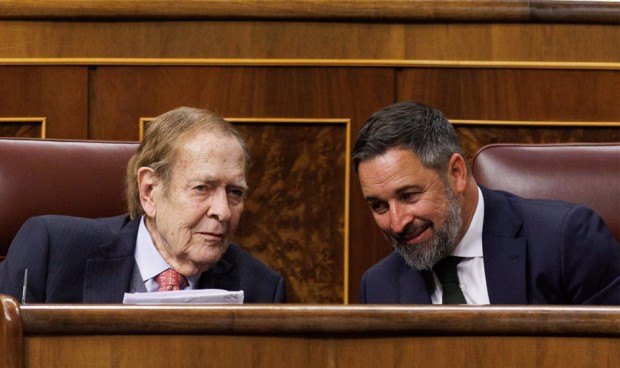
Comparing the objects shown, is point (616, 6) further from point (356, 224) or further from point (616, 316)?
point (616, 316)

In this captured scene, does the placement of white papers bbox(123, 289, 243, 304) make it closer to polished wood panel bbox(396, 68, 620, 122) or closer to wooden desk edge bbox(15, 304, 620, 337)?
wooden desk edge bbox(15, 304, 620, 337)

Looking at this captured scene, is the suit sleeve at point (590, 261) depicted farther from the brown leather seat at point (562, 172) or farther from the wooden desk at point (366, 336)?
the wooden desk at point (366, 336)

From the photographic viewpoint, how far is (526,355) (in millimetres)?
903

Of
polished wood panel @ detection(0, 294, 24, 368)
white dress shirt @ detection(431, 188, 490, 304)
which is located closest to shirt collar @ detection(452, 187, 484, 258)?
white dress shirt @ detection(431, 188, 490, 304)

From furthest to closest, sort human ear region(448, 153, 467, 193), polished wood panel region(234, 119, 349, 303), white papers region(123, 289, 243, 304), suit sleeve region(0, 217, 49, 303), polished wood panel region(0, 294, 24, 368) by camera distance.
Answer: polished wood panel region(234, 119, 349, 303) < human ear region(448, 153, 467, 193) < suit sleeve region(0, 217, 49, 303) < white papers region(123, 289, 243, 304) < polished wood panel region(0, 294, 24, 368)

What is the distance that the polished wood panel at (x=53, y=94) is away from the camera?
2.03 m

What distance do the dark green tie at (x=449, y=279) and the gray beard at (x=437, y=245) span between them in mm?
25

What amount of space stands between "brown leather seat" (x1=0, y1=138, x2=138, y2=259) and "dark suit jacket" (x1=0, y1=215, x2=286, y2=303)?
0.16 feet

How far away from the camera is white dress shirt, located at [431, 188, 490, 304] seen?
1649 millimetres

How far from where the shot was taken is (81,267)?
5.23 feet

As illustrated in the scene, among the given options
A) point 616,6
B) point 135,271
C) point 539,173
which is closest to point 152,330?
point 135,271

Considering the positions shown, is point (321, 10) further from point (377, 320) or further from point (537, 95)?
point (377, 320)

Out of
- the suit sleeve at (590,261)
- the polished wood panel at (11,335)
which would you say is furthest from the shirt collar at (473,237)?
the polished wood panel at (11,335)

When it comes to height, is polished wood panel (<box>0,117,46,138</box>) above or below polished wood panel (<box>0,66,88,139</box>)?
below
